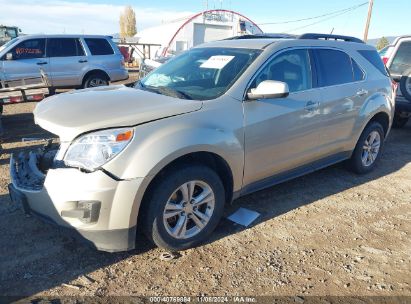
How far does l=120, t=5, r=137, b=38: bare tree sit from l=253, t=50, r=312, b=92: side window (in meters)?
72.2

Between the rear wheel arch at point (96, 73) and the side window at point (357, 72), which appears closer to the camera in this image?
the side window at point (357, 72)

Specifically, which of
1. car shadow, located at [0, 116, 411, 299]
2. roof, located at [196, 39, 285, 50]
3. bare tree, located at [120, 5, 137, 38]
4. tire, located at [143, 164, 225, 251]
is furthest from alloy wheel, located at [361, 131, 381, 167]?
bare tree, located at [120, 5, 137, 38]

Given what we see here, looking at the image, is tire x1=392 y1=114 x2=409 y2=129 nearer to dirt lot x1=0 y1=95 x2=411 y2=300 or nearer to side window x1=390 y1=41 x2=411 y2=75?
side window x1=390 y1=41 x2=411 y2=75

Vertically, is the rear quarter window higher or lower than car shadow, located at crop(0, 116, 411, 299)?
higher

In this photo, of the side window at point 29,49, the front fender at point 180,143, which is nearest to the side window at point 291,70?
the front fender at point 180,143

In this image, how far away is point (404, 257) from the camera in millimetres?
3328

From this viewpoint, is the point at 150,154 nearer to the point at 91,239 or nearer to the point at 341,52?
the point at 91,239

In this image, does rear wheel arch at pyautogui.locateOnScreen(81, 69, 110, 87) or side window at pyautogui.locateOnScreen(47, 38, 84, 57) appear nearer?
side window at pyautogui.locateOnScreen(47, 38, 84, 57)

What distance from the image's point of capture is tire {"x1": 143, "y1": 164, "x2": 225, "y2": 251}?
9.57ft

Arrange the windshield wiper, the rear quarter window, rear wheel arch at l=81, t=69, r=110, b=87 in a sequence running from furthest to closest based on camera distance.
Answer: rear wheel arch at l=81, t=69, r=110, b=87 < the rear quarter window < the windshield wiper

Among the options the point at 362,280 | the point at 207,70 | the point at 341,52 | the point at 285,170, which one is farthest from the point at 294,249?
the point at 341,52

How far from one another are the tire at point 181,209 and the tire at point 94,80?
8.22 metres

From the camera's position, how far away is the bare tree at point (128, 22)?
71.4 m

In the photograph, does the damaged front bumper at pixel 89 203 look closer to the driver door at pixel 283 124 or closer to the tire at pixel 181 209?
the tire at pixel 181 209
